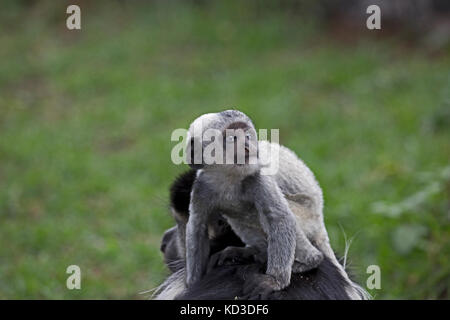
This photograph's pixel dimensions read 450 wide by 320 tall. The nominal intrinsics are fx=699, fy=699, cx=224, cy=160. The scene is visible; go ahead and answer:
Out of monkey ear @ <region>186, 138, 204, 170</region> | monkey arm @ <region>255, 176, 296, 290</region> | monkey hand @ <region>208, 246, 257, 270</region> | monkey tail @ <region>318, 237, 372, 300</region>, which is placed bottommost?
monkey tail @ <region>318, 237, 372, 300</region>

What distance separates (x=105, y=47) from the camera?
380 inches

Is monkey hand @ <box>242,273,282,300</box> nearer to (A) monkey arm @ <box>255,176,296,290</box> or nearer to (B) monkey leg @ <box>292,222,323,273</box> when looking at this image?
(A) monkey arm @ <box>255,176,296,290</box>

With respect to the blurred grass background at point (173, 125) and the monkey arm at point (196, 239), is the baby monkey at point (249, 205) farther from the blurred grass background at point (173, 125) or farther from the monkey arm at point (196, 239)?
the blurred grass background at point (173, 125)

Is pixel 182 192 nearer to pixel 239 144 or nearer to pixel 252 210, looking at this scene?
pixel 252 210

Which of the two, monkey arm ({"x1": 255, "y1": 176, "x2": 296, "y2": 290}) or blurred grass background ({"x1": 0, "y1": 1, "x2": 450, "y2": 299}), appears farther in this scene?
blurred grass background ({"x1": 0, "y1": 1, "x2": 450, "y2": 299})

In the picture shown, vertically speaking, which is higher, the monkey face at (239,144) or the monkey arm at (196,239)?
→ the monkey face at (239,144)

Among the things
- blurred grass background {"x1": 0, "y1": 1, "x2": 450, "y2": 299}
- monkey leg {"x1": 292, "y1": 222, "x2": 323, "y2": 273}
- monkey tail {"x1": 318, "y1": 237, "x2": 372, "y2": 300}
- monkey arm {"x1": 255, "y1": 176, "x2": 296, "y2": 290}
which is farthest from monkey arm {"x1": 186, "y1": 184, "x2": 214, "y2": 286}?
blurred grass background {"x1": 0, "y1": 1, "x2": 450, "y2": 299}

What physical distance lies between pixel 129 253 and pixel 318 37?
522cm

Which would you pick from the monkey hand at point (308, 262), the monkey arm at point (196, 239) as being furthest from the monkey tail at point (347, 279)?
the monkey arm at point (196, 239)

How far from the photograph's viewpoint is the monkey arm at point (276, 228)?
2.74 metres

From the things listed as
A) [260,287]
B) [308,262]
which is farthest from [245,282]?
[308,262]

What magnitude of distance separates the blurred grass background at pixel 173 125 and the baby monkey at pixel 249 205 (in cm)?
106

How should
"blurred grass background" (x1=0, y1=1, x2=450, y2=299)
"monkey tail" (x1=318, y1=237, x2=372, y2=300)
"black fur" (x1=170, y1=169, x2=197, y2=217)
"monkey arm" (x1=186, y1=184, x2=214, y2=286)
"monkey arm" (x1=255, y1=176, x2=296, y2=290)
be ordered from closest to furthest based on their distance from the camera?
"monkey arm" (x1=255, y1=176, x2=296, y2=290) < "monkey arm" (x1=186, y1=184, x2=214, y2=286) < "monkey tail" (x1=318, y1=237, x2=372, y2=300) < "black fur" (x1=170, y1=169, x2=197, y2=217) < "blurred grass background" (x1=0, y1=1, x2=450, y2=299)

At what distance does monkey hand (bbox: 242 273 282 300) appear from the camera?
2.69m
